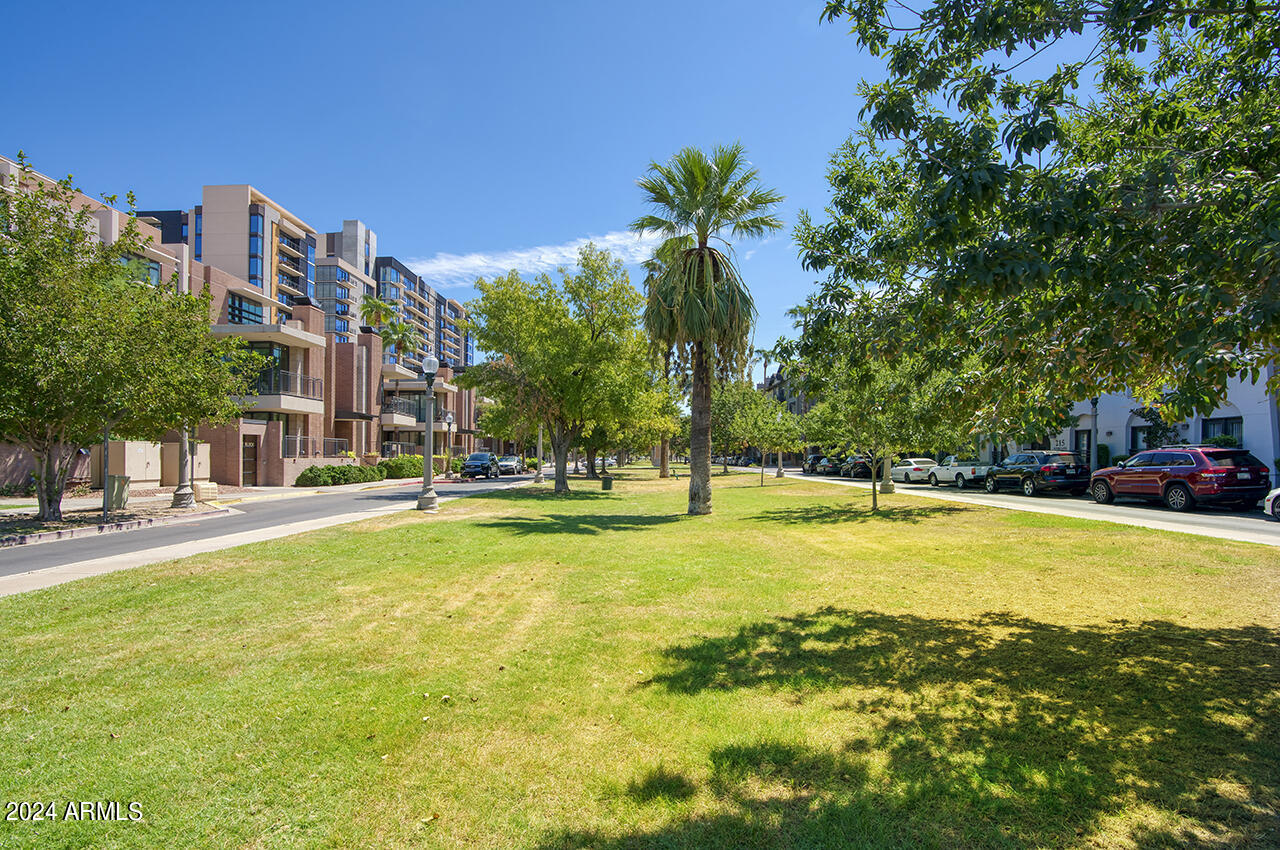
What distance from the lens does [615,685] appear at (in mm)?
5098

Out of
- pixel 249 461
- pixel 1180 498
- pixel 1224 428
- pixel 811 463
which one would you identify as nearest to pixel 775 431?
pixel 811 463

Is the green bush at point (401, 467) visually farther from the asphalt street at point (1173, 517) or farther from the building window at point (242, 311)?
the asphalt street at point (1173, 517)

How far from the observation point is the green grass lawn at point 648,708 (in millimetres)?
3312

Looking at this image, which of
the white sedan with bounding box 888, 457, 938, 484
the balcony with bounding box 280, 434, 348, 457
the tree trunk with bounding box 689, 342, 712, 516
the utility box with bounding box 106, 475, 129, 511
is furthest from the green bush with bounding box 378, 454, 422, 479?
the white sedan with bounding box 888, 457, 938, 484

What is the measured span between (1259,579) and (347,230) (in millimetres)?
107293

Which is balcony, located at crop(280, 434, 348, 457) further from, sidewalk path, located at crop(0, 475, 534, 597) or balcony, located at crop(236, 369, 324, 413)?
Answer: sidewalk path, located at crop(0, 475, 534, 597)

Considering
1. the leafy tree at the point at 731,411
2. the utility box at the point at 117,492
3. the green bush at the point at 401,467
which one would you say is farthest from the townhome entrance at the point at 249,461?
the leafy tree at the point at 731,411

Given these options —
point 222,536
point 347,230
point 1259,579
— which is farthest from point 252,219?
point 1259,579

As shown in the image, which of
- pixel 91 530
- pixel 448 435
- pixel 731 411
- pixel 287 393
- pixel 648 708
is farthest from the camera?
pixel 448 435

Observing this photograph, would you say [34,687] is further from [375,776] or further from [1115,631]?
[1115,631]

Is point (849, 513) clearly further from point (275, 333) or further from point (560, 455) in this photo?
point (275, 333)

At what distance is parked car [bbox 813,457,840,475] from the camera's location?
51.0 meters

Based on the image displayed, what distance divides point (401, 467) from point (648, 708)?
43125mm

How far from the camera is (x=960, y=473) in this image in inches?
1321
